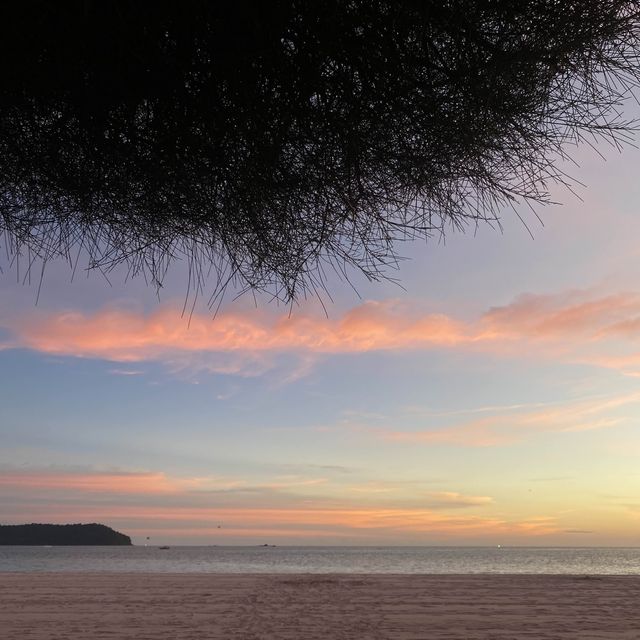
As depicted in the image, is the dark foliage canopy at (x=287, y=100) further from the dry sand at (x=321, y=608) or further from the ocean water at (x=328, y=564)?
the ocean water at (x=328, y=564)

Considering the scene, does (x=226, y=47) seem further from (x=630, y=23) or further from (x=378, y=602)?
(x=378, y=602)

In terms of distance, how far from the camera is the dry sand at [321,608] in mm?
9062

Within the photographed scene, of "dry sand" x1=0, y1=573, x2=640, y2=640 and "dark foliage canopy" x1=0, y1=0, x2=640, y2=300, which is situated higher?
"dark foliage canopy" x1=0, y1=0, x2=640, y2=300

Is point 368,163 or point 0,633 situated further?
point 0,633

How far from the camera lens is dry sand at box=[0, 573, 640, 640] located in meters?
9.06

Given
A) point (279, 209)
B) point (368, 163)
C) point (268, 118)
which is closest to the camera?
point (268, 118)

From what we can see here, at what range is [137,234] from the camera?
10.8 ft

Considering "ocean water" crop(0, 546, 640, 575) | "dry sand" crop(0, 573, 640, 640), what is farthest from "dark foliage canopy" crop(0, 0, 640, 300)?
"ocean water" crop(0, 546, 640, 575)

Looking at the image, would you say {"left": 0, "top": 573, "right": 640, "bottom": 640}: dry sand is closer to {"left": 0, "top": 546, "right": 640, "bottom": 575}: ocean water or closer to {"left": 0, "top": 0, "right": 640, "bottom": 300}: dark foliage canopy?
{"left": 0, "top": 0, "right": 640, "bottom": 300}: dark foliage canopy

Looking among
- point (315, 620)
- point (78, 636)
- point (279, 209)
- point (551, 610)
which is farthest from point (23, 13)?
point (551, 610)

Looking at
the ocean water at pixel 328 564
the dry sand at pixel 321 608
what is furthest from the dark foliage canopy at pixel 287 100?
the ocean water at pixel 328 564

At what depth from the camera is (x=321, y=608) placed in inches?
444

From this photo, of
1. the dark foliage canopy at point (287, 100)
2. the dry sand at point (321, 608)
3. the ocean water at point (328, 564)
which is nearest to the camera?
the dark foliage canopy at point (287, 100)

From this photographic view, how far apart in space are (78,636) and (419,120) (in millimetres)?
8471
